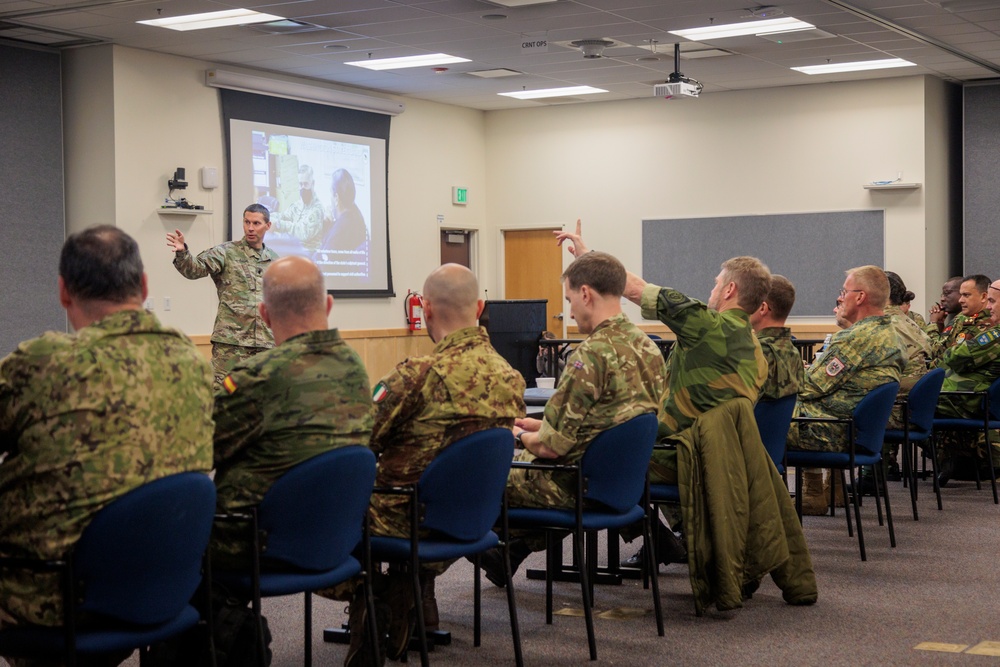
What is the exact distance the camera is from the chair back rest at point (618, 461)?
368cm

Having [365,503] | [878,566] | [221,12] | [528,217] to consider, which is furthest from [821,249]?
[365,503]

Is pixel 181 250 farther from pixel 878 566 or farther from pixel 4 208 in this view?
pixel 878 566

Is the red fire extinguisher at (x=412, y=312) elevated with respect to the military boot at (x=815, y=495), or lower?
elevated

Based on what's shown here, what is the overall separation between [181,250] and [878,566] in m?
4.48

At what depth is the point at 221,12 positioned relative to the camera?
8.77 metres

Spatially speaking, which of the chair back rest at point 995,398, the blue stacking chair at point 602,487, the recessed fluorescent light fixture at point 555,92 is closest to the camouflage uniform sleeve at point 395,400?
the blue stacking chair at point 602,487

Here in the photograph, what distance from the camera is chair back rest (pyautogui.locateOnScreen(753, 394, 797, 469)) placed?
15.5 feet

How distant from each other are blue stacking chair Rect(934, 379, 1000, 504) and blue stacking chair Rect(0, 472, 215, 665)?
544 cm

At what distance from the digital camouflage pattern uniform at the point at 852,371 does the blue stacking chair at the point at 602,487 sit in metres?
2.04

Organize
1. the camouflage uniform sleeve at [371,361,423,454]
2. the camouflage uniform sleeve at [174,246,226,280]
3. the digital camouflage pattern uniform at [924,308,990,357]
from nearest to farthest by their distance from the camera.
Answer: the camouflage uniform sleeve at [371,361,423,454] < the camouflage uniform sleeve at [174,246,226,280] < the digital camouflage pattern uniform at [924,308,990,357]

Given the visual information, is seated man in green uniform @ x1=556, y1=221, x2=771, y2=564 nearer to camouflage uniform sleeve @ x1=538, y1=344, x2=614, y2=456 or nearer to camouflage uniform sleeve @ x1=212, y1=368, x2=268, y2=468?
camouflage uniform sleeve @ x1=538, y1=344, x2=614, y2=456

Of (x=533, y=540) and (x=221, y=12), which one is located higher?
(x=221, y=12)

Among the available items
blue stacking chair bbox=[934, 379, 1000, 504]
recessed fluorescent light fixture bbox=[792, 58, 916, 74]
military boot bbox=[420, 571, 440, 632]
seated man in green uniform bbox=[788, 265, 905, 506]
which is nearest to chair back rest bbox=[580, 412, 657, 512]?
military boot bbox=[420, 571, 440, 632]

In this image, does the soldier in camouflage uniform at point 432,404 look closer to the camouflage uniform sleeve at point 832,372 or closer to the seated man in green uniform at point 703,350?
the seated man in green uniform at point 703,350
